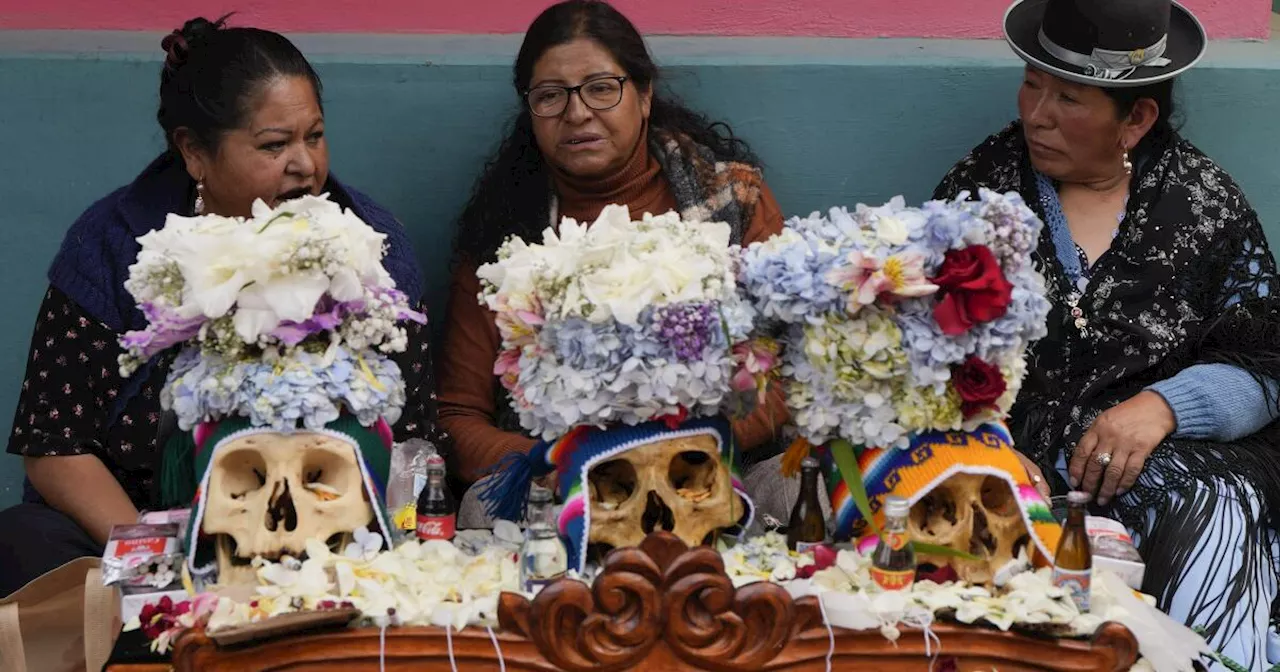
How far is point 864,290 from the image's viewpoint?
2.47 metres

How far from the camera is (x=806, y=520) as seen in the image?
270cm

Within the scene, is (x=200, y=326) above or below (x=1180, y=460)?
above

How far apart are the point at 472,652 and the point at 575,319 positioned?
528 millimetres

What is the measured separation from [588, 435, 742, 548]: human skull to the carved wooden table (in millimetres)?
166

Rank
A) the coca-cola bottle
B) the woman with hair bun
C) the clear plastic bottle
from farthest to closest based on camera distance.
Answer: the woman with hair bun → the clear plastic bottle → the coca-cola bottle

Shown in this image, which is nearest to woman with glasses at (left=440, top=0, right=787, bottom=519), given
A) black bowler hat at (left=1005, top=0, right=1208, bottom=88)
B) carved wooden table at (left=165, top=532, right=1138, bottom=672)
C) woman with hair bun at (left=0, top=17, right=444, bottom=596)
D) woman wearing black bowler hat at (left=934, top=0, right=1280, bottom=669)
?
woman with hair bun at (left=0, top=17, right=444, bottom=596)

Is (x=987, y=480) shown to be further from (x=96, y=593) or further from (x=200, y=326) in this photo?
(x=96, y=593)

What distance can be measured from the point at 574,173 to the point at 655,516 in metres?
1.34

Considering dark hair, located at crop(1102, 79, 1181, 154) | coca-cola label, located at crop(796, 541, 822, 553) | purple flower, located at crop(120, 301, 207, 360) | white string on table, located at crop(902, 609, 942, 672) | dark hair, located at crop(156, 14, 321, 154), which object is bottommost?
white string on table, located at crop(902, 609, 942, 672)

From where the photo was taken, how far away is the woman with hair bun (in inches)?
129

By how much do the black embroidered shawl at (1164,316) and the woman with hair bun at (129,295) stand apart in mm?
1422

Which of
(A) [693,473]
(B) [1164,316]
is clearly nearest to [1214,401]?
(B) [1164,316]

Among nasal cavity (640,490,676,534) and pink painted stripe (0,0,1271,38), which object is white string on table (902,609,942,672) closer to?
nasal cavity (640,490,676,534)

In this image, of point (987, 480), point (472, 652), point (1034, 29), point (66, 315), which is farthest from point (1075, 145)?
point (66, 315)
